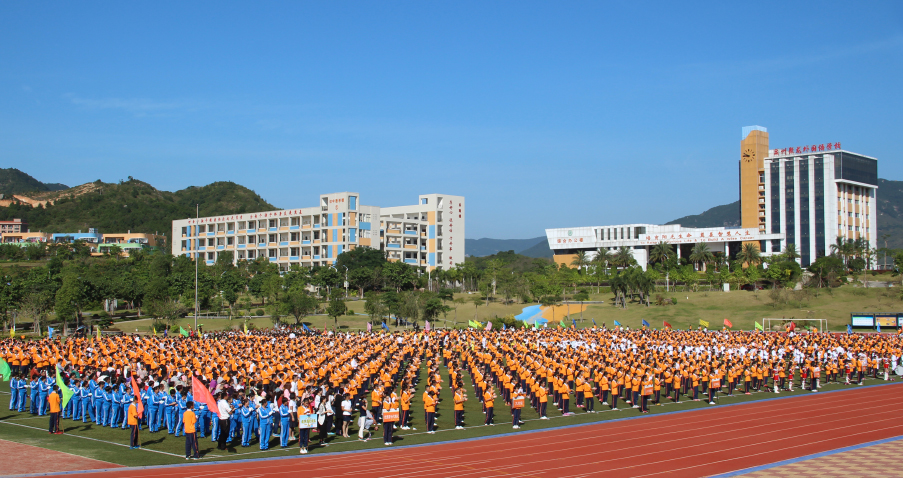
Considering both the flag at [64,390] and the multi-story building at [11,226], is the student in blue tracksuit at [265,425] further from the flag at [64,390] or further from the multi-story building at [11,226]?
the multi-story building at [11,226]

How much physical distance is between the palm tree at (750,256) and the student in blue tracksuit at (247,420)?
75.1m

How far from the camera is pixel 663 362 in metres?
22.3

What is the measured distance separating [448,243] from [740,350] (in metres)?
69.4

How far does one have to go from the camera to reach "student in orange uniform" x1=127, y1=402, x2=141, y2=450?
1324cm

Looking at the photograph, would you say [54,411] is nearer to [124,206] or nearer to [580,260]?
[580,260]

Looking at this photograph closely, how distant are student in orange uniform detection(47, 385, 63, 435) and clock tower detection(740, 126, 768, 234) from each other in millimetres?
96094

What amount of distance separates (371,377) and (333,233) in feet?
210

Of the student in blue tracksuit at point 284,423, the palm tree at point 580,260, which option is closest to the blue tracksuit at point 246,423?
the student in blue tracksuit at point 284,423

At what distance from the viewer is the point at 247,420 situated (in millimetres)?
13836

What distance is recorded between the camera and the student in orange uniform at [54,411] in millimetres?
14594

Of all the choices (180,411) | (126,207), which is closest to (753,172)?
(180,411)

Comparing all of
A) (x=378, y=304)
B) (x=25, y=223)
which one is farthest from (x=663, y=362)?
(x=25, y=223)

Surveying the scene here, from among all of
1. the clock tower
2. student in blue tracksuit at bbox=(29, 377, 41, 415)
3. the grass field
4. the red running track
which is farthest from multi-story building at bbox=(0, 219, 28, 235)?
the red running track

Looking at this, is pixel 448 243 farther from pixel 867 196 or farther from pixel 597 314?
pixel 867 196
